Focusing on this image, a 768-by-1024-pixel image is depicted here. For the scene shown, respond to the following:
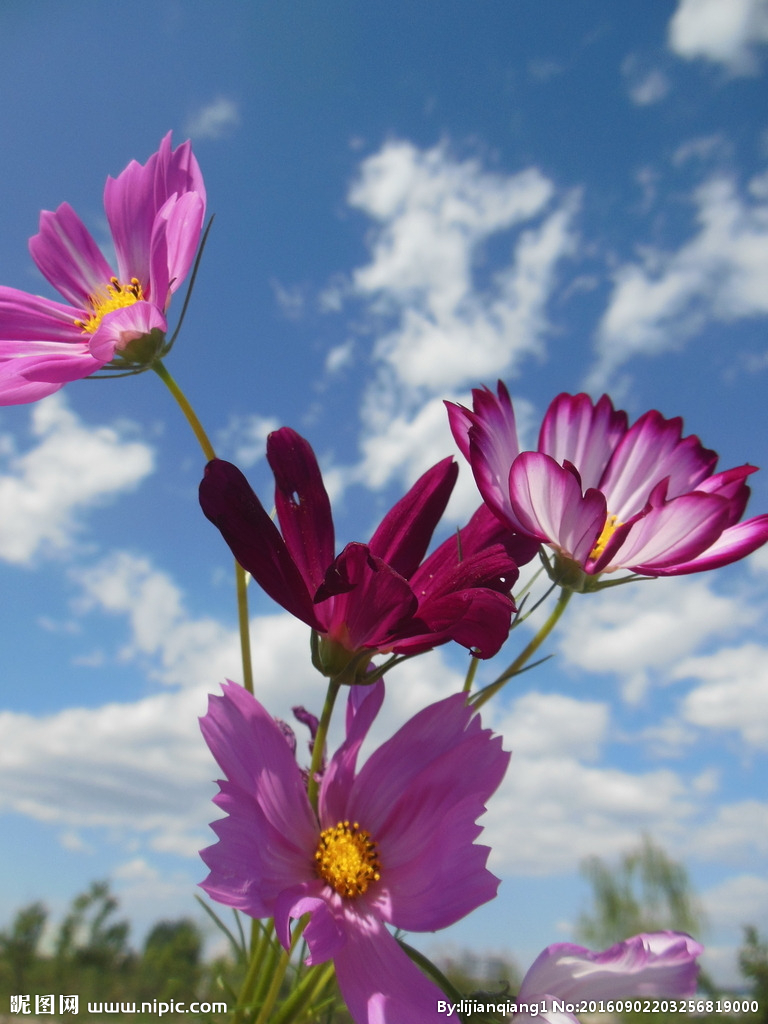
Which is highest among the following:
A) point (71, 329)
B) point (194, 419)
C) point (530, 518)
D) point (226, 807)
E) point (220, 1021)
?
point (71, 329)

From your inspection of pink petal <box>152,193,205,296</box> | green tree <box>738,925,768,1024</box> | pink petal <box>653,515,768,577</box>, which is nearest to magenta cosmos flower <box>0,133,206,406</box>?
pink petal <box>152,193,205,296</box>

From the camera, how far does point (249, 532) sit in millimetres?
416

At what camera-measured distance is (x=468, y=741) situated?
43 centimetres

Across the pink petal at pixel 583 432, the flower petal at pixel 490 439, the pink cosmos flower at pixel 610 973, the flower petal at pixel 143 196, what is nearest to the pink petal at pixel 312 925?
the pink cosmos flower at pixel 610 973

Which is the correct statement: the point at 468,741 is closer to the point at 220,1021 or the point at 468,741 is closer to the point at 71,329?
the point at 220,1021

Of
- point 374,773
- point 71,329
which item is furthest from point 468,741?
point 71,329

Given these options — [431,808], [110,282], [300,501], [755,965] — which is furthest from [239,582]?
[755,965]

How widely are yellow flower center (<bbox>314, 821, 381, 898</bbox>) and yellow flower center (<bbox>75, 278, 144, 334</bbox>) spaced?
40cm

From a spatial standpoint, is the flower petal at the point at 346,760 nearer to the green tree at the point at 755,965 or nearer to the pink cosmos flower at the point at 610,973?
the pink cosmos flower at the point at 610,973

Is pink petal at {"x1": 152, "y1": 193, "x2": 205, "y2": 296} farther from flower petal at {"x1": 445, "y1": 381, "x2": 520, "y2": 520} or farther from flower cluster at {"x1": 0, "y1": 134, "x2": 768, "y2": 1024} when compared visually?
flower petal at {"x1": 445, "y1": 381, "x2": 520, "y2": 520}

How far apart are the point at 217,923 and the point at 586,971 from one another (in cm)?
26

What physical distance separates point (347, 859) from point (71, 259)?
51 centimetres

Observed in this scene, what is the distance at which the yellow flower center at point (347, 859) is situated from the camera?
438mm

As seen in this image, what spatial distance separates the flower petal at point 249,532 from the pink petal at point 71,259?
319mm
